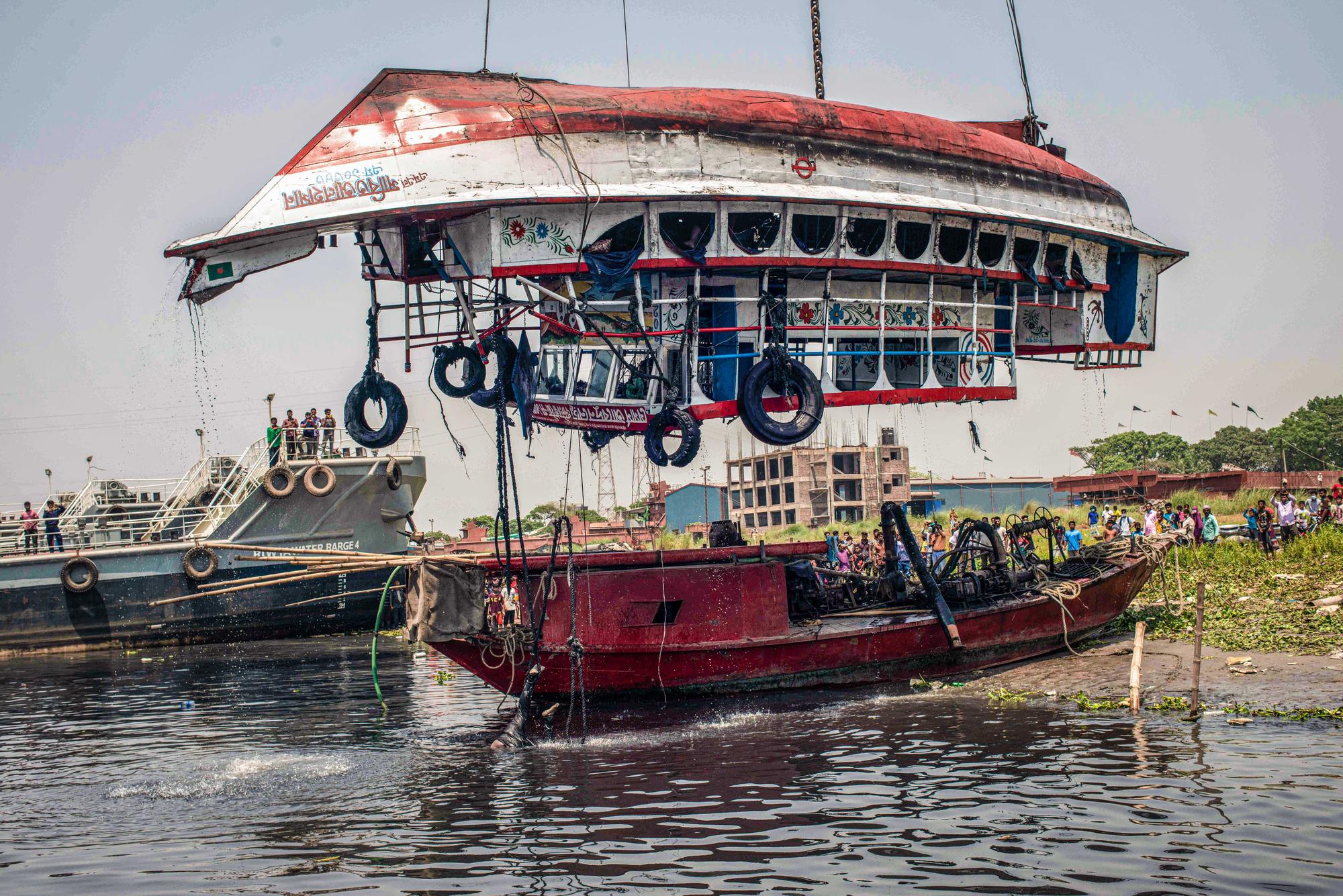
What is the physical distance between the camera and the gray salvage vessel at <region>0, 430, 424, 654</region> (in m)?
26.9

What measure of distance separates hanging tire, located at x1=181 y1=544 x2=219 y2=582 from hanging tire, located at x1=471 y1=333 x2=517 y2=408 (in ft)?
35.6

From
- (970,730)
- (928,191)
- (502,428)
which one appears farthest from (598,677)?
(928,191)

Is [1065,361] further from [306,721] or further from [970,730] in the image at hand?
[306,721]

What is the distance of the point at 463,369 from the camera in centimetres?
1927

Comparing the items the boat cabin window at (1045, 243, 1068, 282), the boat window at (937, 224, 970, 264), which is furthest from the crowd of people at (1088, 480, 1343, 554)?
the boat window at (937, 224, 970, 264)

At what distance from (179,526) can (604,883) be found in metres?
24.3

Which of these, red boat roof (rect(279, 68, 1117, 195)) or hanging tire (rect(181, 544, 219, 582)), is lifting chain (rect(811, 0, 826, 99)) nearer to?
red boat roof (rect(279, 68, 1117, 195))

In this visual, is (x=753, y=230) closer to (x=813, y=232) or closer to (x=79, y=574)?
(x=813, y=232)

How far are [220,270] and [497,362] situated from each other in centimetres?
471

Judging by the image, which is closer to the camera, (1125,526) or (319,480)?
(319,480)

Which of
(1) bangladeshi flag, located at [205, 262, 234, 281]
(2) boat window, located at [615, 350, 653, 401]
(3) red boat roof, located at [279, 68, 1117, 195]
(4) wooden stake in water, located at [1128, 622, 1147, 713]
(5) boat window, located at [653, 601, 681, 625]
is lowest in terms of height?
(4) wooden stake in water, located at [1128, 622, 1147, 713]

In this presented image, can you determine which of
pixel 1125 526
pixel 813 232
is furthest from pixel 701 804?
pixel 1125 526

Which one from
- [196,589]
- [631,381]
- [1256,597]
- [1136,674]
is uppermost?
[631,381]

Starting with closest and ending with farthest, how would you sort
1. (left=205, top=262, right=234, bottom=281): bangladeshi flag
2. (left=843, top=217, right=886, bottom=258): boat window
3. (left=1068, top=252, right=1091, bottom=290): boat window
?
1. (left=205, top=262, right=234, bottom=281): bangladeshi flag
2. (left=843, top=217, right=886, bottom=258): boat window
3. (left=1068, top=252, right=1091, bottom=290): boat window
